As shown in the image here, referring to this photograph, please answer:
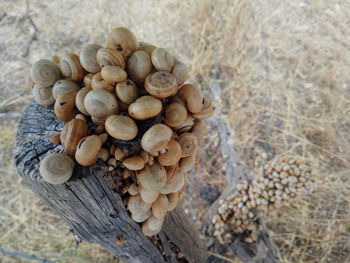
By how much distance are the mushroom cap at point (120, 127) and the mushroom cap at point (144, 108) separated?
4 centimetres

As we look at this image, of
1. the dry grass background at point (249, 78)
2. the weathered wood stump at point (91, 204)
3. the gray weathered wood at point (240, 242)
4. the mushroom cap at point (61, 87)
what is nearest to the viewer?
the weathered wood stump at point (91, 204)

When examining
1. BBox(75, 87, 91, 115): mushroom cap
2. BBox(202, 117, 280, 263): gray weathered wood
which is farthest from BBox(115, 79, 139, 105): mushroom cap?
BBox(202, 117, 280, 263): gray weathered wood

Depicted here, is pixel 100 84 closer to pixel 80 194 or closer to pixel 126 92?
pixel 126 92

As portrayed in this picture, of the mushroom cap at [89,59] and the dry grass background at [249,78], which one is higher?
the mushroom cap at [89,59]

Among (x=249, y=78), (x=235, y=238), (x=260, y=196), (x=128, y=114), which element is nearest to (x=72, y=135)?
(x=128, y=114)

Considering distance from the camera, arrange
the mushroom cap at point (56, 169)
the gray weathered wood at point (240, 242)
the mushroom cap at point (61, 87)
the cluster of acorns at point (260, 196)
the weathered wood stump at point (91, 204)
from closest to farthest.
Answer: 1. the mushroom cap at point (56, 169)
2. the weathered wood stump at point (91, 204)
3. the mushroom cap at point (61, 87)
4. the cluster of acorns at point (260, 196)
5. the gray weathered wood at point (240, 242)

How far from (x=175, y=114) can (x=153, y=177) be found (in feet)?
0.85

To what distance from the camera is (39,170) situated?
3.25 ft

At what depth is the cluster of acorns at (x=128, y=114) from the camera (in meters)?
0.98

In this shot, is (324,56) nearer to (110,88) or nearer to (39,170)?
(110,88)

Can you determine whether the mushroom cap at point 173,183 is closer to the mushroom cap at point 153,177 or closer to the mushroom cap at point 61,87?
the mushroom cap at point 153,177

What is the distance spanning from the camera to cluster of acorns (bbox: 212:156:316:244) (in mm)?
2061

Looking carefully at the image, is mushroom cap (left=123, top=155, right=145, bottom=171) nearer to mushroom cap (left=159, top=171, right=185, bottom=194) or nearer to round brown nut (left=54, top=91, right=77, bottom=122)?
mushroom cap (left=159, top=171, right=185, bottom=194)

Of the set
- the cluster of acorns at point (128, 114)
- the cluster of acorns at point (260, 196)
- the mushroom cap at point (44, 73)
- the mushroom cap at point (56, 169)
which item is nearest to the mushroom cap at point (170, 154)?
the cluster of acorns at point (128, 114)
